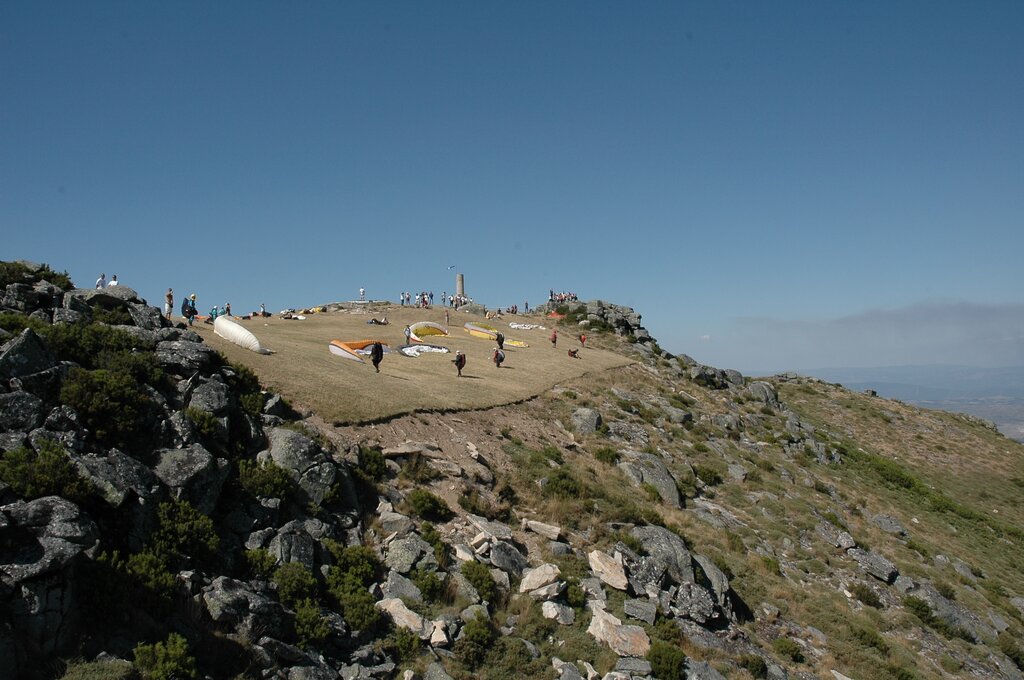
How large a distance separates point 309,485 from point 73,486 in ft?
23.1

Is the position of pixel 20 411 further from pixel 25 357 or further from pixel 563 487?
pixel 563 487

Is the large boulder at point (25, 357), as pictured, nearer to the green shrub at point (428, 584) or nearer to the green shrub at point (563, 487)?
the green shrub at point (428, 584)

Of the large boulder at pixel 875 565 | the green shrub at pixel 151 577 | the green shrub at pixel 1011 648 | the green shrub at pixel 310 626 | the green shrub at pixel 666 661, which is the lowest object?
the green shrub at pixel 1011 648

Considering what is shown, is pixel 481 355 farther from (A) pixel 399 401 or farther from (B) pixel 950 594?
(B) pixel 950 594

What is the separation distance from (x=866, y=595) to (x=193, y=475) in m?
29.4

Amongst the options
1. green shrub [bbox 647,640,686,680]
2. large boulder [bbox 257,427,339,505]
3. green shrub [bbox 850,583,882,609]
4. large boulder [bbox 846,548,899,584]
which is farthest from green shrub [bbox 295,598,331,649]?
large boulder [bbox 846,548,899,584]

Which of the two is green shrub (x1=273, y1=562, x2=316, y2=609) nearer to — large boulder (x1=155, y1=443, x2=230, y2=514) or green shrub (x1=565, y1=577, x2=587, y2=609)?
large boulder (x1=155, y1=443, x2=230, y2=514)

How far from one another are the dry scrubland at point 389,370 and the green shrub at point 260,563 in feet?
30.5

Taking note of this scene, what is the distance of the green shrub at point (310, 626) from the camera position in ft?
48.7

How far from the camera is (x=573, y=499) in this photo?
26.7m

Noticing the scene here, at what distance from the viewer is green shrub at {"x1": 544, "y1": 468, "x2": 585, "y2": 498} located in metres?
26.9

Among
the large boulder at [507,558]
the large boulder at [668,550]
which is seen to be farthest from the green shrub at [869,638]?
the large boulder at [507,558]

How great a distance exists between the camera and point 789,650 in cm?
2180

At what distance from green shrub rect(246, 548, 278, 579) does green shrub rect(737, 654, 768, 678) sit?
15605 millimetres
